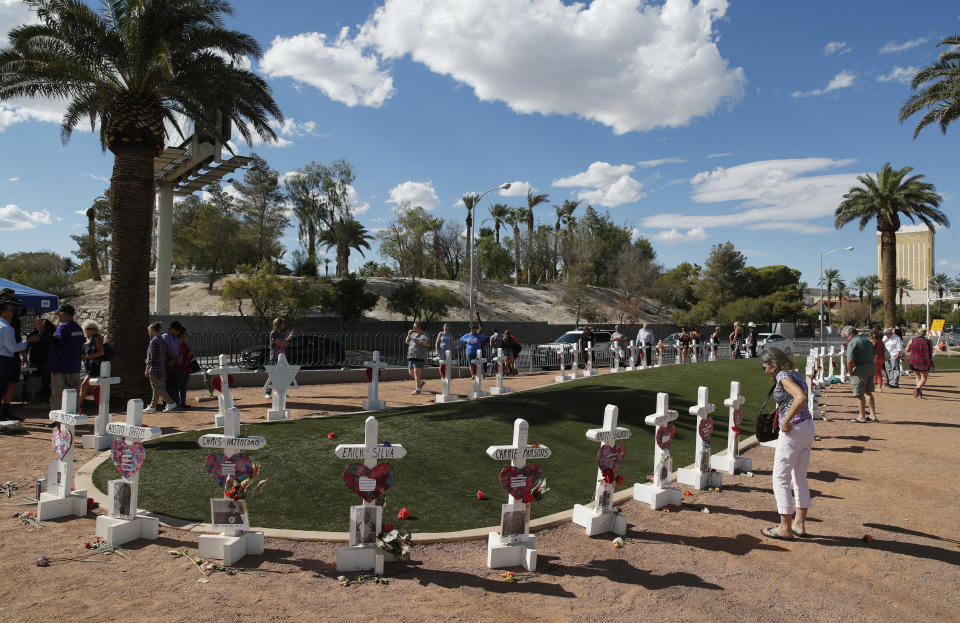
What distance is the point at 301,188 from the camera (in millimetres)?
48219

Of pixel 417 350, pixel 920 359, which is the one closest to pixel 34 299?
pixel 417 350

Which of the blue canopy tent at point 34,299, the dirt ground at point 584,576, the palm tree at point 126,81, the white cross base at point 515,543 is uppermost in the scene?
the palm tree at point 126,81

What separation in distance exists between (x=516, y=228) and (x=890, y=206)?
142 feet

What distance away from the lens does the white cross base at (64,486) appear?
512cm

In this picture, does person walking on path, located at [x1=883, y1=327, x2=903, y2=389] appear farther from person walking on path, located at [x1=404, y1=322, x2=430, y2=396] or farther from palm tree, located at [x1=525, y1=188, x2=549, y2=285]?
palm tree, located at [x1=525, y1=188, x2=549, y2=285]

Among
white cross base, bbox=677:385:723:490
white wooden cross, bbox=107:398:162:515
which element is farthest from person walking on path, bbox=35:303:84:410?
white cross base, bbox=677:385:723:490

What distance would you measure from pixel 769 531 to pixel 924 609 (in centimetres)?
136

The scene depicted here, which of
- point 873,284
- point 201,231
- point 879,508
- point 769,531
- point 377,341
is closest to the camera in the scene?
point 769,531

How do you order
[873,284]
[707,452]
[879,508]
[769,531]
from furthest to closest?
[873,284] < [707,452] < [879,508] < [769,531]

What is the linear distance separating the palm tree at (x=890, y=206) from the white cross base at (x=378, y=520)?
3295 cm

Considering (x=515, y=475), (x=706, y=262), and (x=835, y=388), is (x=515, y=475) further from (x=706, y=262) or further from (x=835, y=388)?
(x=706, y=262)

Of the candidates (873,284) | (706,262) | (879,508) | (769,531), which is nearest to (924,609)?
(769,531)

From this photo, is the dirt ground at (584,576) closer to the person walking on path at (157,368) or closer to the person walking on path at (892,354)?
the person walking on path at (157,368)

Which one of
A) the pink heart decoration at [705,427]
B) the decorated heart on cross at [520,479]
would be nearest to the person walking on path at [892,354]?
the pink heart decoration at [705,427]
